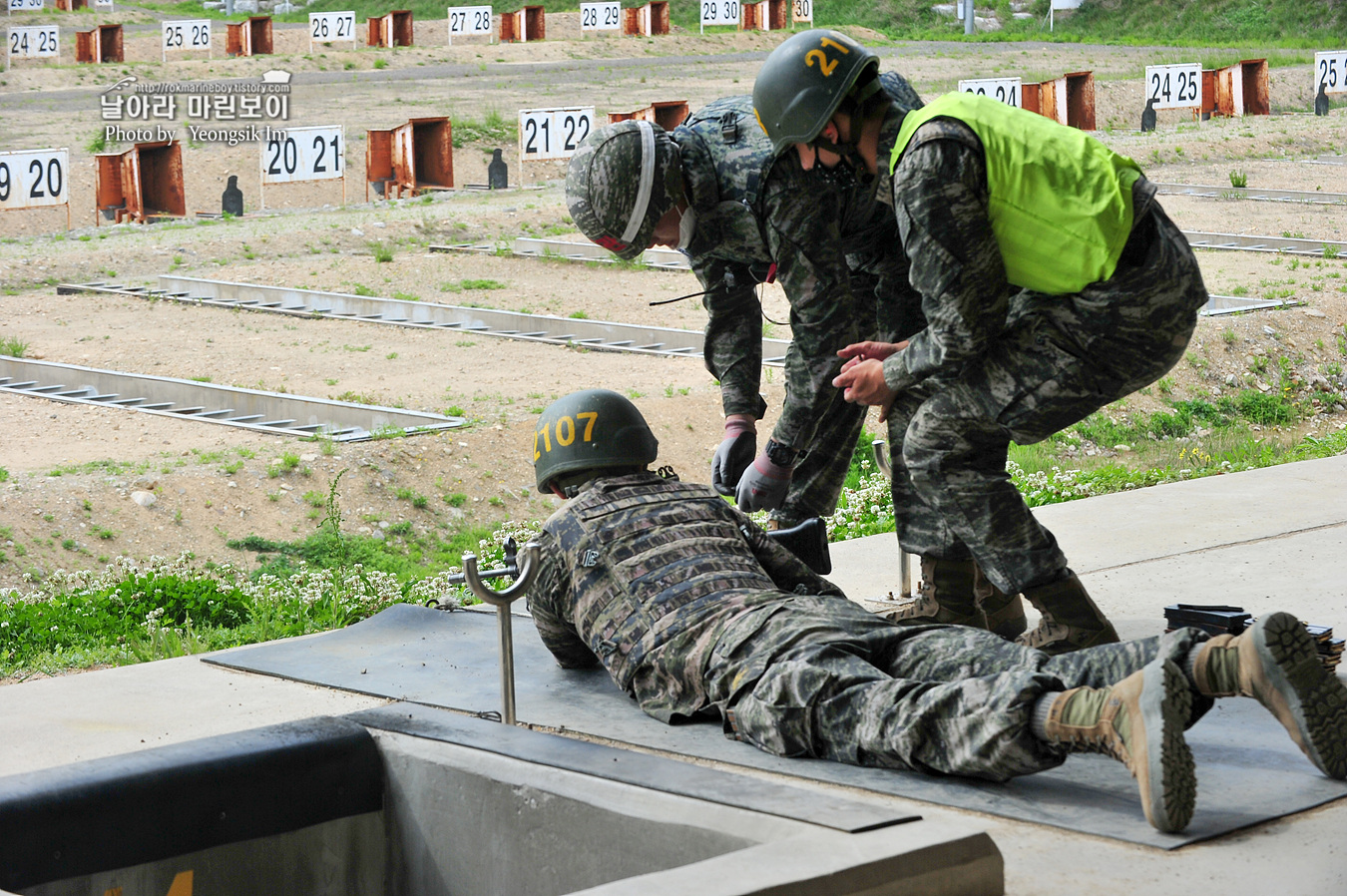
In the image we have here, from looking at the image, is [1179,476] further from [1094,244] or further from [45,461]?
[45,461]

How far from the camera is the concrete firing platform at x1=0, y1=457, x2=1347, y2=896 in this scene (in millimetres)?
3061

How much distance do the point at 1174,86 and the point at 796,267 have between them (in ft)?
84.8

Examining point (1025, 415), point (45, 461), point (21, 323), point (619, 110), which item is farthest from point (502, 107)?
point (1025, 415)

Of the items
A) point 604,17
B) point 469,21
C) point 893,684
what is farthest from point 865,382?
point 604,17

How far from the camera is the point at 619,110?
25.9m

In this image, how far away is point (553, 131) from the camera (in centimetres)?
2297

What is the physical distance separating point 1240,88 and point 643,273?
17.7 metres

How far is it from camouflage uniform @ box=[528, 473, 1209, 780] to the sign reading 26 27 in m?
0.17

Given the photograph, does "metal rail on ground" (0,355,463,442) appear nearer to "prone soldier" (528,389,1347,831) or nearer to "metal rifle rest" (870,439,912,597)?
"metal rifle rest" (870,439,912,597)

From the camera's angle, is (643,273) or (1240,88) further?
(1240,88)

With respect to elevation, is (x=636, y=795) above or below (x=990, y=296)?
below

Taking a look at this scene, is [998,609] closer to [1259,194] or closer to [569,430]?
[569,430]

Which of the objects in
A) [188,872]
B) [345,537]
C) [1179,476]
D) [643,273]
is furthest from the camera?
[643,273]

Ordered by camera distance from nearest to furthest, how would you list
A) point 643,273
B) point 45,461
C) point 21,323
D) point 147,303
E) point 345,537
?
point 345,537 → point 45,461 → point 21,323 → point 147,303 → point 643,273
